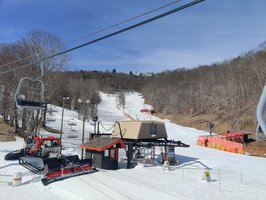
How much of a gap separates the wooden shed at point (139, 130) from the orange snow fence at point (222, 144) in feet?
38.4

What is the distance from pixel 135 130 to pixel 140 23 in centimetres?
1499

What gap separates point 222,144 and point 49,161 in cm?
2155

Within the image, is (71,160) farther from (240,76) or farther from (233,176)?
(240,76)

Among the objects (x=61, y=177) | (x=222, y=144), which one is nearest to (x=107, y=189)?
(x=61, y=177)

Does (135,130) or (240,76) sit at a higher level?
(240,76)

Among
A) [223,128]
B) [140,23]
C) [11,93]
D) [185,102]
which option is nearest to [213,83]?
[185,102]

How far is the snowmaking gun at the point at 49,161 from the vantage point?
14.2 m

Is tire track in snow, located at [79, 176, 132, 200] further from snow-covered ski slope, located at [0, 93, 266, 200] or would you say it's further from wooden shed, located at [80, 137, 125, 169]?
wooden shed, located at [80, 137, 125, 169]

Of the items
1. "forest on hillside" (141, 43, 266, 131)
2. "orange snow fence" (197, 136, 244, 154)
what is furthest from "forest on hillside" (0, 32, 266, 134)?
"orange snow fence" (197, 136, 244, 154)

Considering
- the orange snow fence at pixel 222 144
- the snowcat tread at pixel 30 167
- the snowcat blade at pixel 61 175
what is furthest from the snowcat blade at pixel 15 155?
the orange snow fence at pixel 222 144

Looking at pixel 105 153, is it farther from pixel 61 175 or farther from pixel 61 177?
pixel 61 177

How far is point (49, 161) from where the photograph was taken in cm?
1505

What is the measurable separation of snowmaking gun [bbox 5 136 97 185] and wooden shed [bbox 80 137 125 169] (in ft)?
4.18

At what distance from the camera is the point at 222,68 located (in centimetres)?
9462
